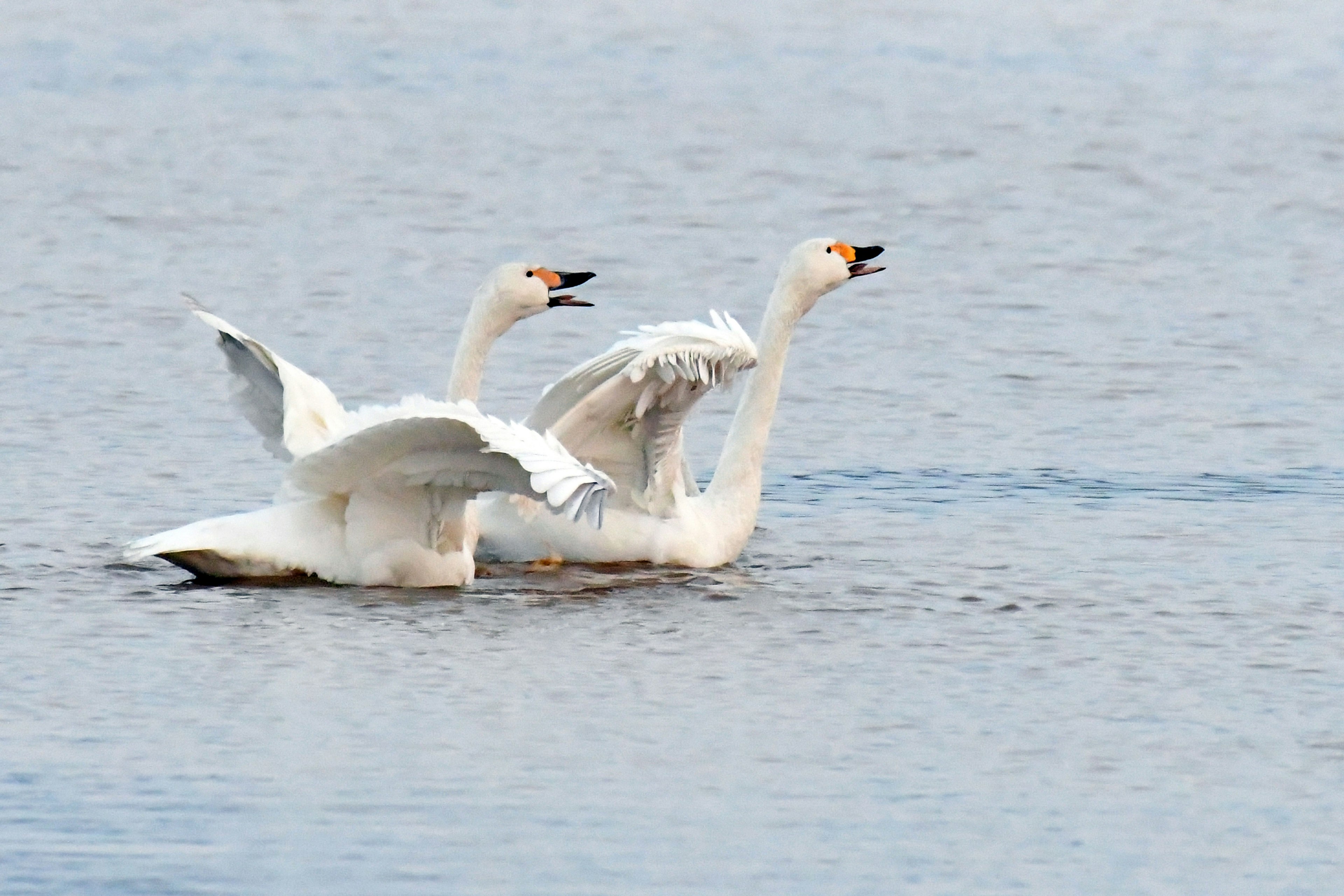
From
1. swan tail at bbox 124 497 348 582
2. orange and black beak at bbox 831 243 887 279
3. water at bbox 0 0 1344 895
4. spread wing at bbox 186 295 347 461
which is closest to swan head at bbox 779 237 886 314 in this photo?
orange and black beak at bbox 831 243 887 279

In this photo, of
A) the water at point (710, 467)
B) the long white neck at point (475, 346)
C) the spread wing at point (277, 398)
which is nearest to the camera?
the water at point (710, 467)

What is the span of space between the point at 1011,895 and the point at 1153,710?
2.11m

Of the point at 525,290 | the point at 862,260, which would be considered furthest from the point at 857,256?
the point at 525,290

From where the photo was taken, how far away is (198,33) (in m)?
30.0

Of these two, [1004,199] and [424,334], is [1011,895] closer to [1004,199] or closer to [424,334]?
[424,334]

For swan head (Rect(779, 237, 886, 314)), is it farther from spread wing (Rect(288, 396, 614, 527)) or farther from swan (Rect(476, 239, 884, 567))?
spread wing (Rect(288, 396, 614, 527))

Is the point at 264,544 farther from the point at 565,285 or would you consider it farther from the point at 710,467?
the point at 710,467

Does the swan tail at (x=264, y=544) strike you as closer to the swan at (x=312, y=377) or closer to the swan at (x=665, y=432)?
the swan at (x=312, y=377)

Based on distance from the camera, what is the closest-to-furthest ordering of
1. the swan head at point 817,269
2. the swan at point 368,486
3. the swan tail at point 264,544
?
the swan at point 368,486, the swan tail at point 264,544, the swan head at point 817,269

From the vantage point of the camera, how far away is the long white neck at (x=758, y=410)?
12523mm

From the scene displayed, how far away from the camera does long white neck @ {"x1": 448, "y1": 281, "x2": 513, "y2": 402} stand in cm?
1231

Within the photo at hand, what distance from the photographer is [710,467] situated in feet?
47.6

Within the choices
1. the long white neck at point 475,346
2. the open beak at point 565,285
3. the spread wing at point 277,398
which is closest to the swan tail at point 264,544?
the spread wing at point 277,398

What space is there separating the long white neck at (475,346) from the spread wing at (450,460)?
1.14m
